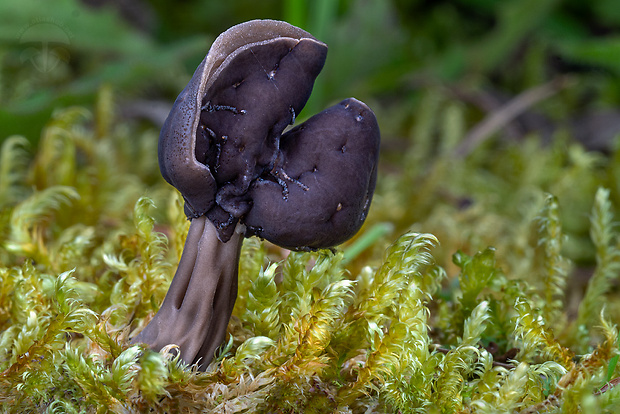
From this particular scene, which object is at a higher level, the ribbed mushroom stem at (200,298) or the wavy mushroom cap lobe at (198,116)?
the wavy mushroom cap lobe at (198,116)

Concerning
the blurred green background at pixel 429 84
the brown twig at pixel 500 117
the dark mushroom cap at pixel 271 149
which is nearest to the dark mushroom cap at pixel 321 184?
the dark mushroom cap at pixel 271 149

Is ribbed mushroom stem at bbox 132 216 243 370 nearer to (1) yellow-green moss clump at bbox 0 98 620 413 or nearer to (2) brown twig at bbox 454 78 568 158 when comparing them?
(1) yellow-green moss clump at bbox 0 98 620 413

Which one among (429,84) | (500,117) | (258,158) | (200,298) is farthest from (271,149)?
(429,84)

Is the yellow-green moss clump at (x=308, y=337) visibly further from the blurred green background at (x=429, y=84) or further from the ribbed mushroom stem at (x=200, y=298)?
the blurred green background at (x=429, y=84)

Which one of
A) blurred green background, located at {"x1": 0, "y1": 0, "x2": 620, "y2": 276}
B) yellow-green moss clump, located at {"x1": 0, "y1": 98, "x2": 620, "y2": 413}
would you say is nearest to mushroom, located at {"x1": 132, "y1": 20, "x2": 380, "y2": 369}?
yellow-green moss clump, located at {"x1": 0, "y1": 98, "x2": 620, "y2": 413}

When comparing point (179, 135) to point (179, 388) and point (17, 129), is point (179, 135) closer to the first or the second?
point (179, 388)

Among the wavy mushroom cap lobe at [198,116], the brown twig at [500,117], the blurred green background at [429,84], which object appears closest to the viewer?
the wavy mushroom cap lobe at [198,116]

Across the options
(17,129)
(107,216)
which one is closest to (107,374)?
(107,216)
